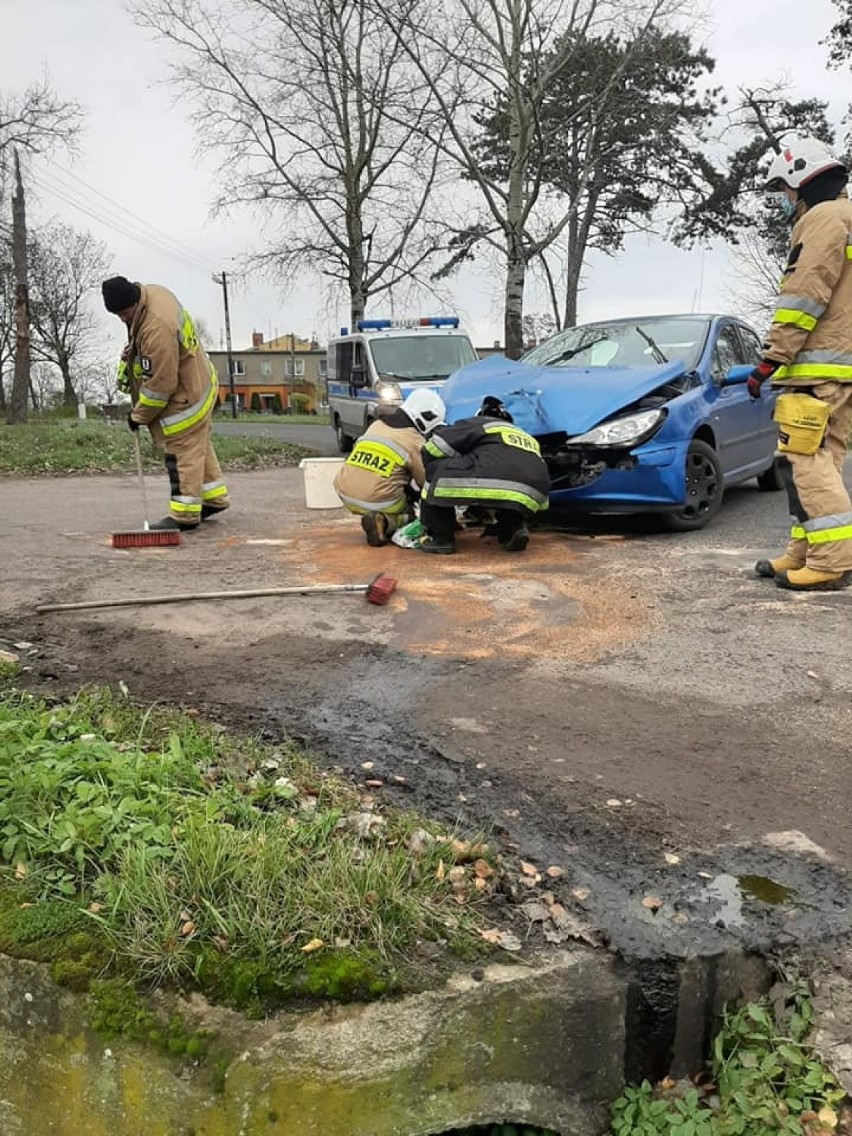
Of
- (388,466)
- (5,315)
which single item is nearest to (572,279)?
(388,466)

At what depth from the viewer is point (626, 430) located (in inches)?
236

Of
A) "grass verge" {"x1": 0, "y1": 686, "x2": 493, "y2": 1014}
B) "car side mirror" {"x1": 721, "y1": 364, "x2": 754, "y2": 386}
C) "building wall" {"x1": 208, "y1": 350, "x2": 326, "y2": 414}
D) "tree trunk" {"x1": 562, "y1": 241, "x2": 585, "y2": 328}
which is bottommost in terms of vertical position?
"grass verge" {"x1": 0, "y1": 686, "x2": 493, "y2": 1014}

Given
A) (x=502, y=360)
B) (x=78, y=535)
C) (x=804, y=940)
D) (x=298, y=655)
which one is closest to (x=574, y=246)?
(x=502, y=360)

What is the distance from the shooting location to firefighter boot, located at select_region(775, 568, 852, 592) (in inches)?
191

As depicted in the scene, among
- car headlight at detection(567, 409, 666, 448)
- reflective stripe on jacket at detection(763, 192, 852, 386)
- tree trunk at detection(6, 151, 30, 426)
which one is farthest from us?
tree trunk at detection(6, 151, 30, 426)

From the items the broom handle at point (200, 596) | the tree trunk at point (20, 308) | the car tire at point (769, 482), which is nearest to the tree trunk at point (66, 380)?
the tree trunk at point (20, 308)

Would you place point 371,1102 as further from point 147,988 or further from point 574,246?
point 574,246

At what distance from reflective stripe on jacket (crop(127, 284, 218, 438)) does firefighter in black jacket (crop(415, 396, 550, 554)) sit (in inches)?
83.0

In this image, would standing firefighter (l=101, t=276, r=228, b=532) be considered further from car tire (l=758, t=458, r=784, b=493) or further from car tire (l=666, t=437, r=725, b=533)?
car tire (l=758, t=458, r=784, b=493)

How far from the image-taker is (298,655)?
3.92 metres

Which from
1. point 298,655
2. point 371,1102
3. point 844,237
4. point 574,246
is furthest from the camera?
point 574,246

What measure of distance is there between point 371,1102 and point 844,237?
4321 millimetres

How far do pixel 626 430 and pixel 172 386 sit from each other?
10.6 feet

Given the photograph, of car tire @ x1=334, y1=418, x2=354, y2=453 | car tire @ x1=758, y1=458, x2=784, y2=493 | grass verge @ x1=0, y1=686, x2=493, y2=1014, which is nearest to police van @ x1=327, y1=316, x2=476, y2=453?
car tire @ x1=334, y1=418, x2=354, y2=453
